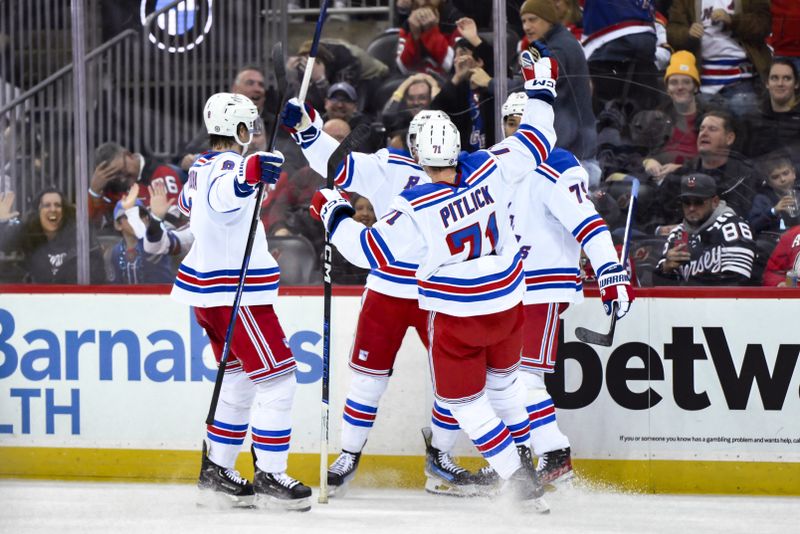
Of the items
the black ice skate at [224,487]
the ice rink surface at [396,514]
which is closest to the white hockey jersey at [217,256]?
the black ice skate at [224,487]

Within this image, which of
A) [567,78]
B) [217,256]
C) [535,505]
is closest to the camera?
[535,505]

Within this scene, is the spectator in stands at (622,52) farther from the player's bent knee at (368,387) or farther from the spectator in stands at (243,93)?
the player's bent knee at (368,387)

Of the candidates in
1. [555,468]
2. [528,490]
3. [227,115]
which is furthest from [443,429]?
[227,115]

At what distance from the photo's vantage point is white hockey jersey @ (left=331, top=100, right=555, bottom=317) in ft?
12.8

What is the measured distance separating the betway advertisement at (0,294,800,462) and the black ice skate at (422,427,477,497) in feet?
0.65

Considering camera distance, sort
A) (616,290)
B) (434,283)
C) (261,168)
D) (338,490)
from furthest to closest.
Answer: (338,490), (616,290), (434,283), (261,168)

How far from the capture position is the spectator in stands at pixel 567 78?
501 cm

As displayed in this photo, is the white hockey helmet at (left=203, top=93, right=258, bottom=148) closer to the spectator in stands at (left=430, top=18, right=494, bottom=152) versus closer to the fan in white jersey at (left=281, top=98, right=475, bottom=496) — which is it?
the fan in white jersey at (left=281, top=98, right=475, bottom=496)

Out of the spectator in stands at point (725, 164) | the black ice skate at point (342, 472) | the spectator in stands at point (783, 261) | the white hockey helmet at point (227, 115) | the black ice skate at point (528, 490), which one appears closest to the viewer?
the black ice skate at point (528, 490)

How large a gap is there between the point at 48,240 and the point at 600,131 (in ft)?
7.25

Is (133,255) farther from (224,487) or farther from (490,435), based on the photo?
(490,435)

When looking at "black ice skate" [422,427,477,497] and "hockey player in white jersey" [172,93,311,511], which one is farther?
"black ice skate" [422,427,477,497]

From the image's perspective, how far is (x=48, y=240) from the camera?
523 cm

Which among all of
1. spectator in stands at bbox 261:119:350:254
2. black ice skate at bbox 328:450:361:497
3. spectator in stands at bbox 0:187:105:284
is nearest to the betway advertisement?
spectator in stands at bbox 0:187:105:284
